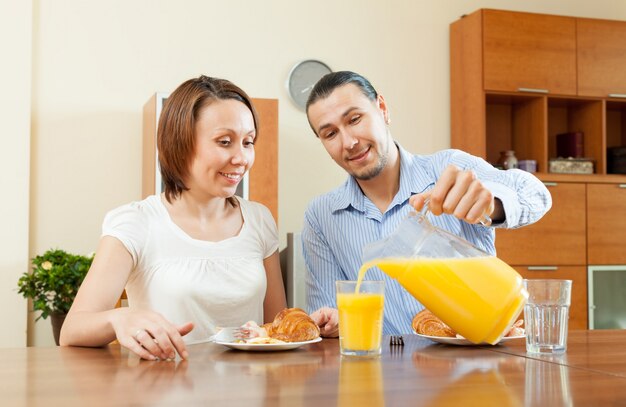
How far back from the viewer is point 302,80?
14.9ft

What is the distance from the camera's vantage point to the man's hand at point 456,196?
4.24ft

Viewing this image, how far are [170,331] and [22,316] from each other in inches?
116

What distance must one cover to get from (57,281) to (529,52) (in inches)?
115

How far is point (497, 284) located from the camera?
1257 millimetres

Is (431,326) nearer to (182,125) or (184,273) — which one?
(184,273)

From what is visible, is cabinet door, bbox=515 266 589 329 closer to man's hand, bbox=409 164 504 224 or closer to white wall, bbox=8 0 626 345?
white wall, bbox=8 0 626 345

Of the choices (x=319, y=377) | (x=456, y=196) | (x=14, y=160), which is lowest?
(x=319, y=377)

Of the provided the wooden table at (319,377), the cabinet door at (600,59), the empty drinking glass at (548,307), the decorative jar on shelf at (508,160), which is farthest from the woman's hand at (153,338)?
the cabinet door at (600,59)

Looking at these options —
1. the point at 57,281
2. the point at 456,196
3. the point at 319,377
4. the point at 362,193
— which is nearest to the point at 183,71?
A: the point at 57,281

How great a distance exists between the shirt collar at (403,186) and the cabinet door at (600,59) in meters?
2.86

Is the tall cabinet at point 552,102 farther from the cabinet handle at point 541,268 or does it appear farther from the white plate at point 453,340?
the white plate at point 453,340

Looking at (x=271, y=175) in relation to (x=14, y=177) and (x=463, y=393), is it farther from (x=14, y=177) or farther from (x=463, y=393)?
(x=463, y=393)

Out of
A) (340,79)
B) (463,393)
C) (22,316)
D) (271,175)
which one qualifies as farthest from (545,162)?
(463,393)

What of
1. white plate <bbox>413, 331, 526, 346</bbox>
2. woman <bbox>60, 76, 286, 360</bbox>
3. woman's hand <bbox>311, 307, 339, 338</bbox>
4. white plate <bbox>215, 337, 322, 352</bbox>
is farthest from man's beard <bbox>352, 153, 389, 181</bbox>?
white plate <bbox>215, 337, 322, 352</bbox>
